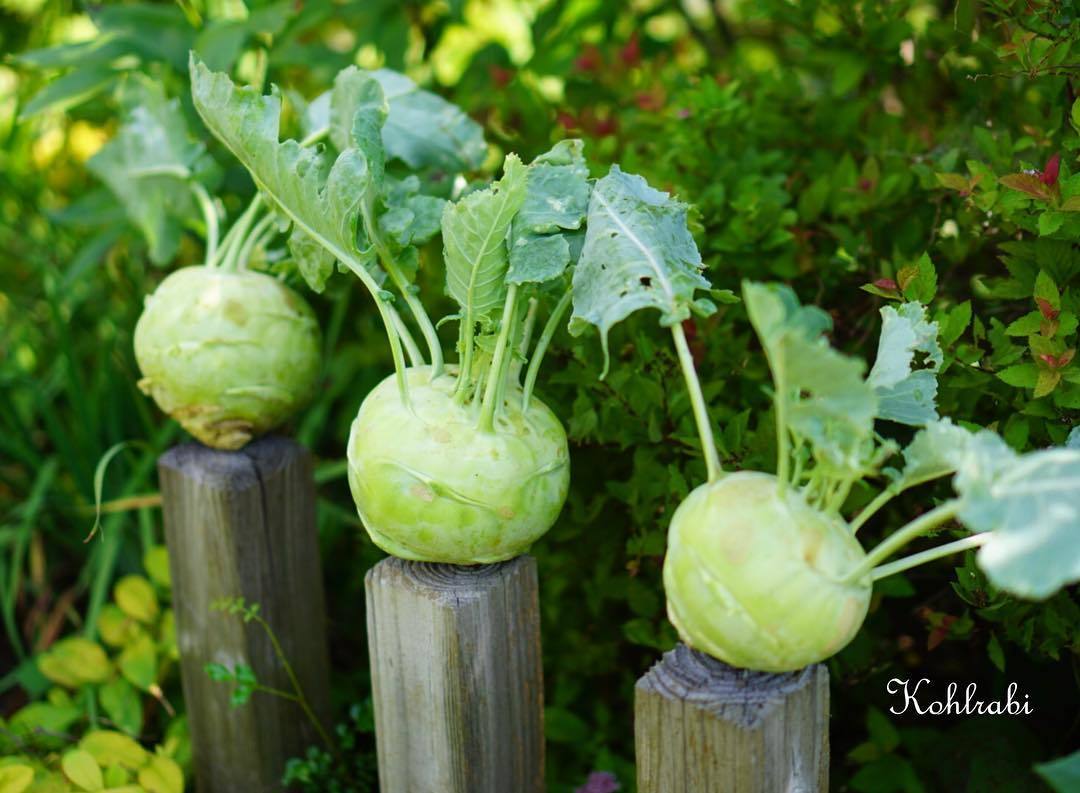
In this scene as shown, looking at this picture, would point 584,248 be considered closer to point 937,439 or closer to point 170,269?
point 937,439

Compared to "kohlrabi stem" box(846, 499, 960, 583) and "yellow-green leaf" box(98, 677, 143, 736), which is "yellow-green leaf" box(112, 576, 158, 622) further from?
"kohlrabi stem" box(846, 499, 960, 583)

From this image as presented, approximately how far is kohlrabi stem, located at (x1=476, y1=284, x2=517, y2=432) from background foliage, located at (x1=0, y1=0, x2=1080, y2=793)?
0.97 ft

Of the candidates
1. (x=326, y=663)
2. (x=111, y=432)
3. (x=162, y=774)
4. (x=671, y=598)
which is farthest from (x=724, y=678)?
(x=111, y=432)

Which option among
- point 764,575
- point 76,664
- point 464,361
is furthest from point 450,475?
point 76,664

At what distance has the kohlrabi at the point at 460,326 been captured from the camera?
115cm

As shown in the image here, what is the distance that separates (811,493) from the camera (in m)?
1.03

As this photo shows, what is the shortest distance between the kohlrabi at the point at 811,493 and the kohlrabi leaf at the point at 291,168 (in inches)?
11.9

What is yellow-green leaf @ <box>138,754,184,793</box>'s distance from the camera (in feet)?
5.52

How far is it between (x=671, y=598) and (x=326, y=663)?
3.15ft

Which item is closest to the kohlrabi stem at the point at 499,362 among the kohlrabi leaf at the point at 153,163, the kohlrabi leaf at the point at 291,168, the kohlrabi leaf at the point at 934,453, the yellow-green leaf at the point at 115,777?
the kohlrabi leaf at the point at 291,168

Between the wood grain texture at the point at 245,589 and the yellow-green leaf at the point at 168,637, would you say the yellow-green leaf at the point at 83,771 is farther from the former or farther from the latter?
the yellow-green leaf at the point at 168,637

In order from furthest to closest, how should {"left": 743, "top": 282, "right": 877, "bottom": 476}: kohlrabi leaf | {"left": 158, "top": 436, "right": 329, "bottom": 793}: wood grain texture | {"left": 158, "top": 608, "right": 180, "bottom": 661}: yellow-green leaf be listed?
{"left": 158, "top": 608, "right": 180, "bottom": 661}: yellow-green leaf, {"left": 158, "top": 436, "right": 329, "bottom": 793}: wood grain texture, {"left": 743, "top": 282, "right": 877, "bottom": 476}: kohlrabi leaf

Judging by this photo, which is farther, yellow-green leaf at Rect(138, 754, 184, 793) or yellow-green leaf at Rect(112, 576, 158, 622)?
yellow-green leaf at Rect(112, 576, 158, 622)

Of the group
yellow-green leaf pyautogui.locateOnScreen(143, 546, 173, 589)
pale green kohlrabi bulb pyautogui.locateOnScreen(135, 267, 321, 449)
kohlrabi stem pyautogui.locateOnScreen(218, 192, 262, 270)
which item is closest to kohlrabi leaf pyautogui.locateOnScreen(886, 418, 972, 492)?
pale green kohlrabi bulb pyautogui.locateOnScreen(135, 267, 321, 449)
